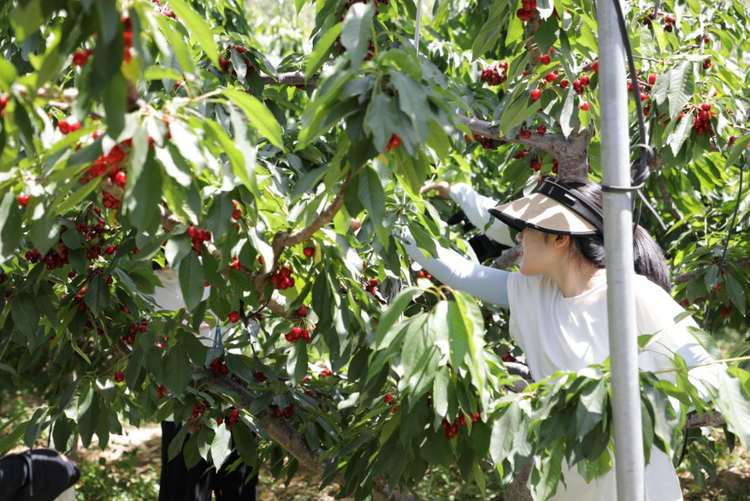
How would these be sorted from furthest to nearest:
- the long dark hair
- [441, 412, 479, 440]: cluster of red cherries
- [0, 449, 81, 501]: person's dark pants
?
[0, 449, 81, 501]: person's dark pants
the long dark hair
[441, 412, 479, 440]: cluster of red cherries

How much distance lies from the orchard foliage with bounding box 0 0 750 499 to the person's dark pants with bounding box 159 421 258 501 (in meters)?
0.96

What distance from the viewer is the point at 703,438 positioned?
3.18 m

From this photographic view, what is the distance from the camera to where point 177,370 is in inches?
77.4

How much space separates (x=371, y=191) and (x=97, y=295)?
959 millimetres

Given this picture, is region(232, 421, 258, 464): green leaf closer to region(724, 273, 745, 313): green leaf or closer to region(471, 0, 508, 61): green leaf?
region(471, 0, 508, 61): green leaf

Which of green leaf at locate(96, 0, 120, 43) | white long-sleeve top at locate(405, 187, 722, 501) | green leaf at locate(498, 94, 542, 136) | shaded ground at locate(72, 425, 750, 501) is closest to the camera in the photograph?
green leaf at locate(96, 0, 120, 43)

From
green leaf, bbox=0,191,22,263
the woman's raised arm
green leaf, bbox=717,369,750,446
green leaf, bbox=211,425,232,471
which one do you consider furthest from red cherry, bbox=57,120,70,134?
green leaf, bbox=717,369,750,446

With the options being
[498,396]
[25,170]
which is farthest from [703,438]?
[25,170]

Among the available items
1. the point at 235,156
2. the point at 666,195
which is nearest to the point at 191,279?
the point at 235,156

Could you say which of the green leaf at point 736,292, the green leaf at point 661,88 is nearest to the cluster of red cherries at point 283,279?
the green leaf at point 661,88

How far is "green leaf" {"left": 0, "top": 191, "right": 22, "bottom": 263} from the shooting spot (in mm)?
1299

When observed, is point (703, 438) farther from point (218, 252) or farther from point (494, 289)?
point (218, 252)

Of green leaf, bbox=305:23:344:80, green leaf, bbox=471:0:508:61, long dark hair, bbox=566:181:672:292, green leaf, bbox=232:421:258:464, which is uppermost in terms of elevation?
green leaf, bbox=471:0:508:61

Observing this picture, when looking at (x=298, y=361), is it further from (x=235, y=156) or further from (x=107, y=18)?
(x=107, y=18)
